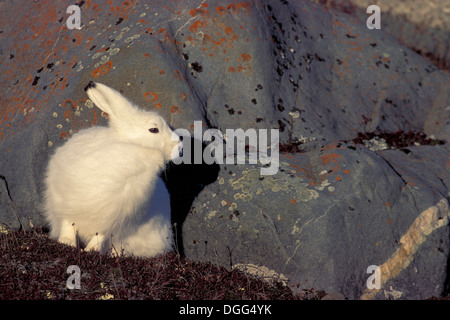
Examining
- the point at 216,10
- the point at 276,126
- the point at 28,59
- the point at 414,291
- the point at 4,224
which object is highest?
the point at 216,10

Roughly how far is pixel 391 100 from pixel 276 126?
323cm

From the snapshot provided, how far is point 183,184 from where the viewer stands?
25.2 feet

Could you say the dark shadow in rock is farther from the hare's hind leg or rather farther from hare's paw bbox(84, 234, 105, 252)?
the hare's hind leg

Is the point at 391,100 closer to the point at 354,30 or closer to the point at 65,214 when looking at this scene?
the point at 354,30

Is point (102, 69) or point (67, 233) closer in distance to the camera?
point (67, 233)

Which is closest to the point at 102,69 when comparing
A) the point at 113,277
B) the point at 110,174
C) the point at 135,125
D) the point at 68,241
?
the point at 135,125

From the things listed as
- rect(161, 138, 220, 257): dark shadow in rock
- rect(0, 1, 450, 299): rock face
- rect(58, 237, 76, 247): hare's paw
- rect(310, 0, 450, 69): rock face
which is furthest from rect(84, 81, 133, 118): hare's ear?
rect(310, 0, 450, 69): rock face

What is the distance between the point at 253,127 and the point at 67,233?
3.65 m

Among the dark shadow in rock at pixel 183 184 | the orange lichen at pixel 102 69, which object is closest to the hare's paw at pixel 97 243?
the dark shadow in rock at pixel 183 184

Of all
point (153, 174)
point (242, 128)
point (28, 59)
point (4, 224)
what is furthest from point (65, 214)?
point (28, 59)

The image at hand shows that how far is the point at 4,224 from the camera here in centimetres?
761

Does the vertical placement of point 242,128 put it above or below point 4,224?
above

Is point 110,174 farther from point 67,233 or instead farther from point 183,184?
point 183,184

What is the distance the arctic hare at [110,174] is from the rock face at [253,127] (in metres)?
1.21
